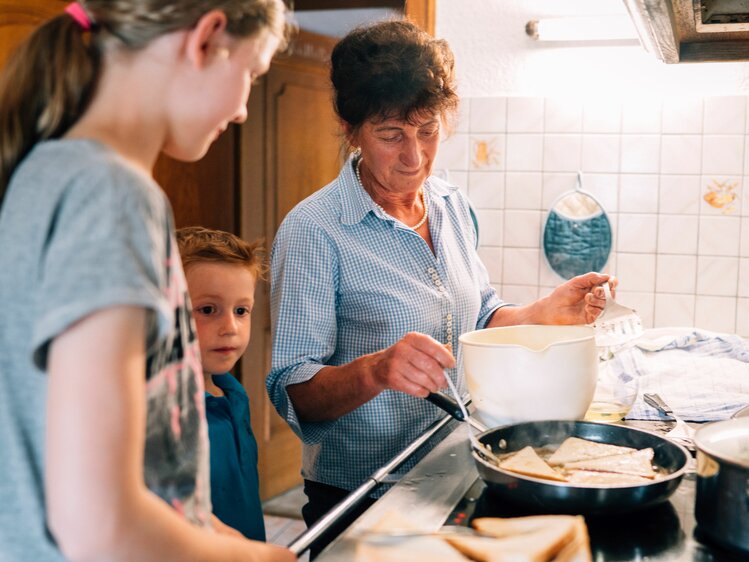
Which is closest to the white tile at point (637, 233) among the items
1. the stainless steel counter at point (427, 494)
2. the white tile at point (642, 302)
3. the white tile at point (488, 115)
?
the white tile at point (642, 302)

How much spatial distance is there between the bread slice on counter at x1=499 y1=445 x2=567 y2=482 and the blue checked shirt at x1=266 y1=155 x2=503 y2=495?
47cm

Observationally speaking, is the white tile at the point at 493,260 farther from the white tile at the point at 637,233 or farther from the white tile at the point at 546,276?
the white tile at the point at 637,233

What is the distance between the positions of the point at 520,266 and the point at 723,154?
761 millimetres

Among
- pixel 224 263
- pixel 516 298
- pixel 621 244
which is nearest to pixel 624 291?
pixel 621 244

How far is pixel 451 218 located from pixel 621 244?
1250 millimetres

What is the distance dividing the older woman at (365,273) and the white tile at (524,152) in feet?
4.27

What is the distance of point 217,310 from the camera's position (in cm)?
153

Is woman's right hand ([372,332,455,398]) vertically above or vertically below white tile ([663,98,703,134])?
below

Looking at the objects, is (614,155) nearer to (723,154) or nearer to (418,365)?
(723,154)

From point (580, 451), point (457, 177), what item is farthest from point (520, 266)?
point (580, 451)

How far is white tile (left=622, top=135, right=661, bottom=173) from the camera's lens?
9.07 feet

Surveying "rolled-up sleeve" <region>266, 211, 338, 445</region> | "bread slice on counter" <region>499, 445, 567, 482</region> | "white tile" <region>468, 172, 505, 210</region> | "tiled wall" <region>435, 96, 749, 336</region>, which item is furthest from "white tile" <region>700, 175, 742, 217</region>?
"bread slice on counter" <region>499, 445, 567, 482</region>

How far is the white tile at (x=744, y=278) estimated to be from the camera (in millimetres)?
2727

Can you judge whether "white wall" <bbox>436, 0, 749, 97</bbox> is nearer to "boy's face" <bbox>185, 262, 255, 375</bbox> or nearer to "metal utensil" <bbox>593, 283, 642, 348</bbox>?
"metal utensil" <bbox>593, 283, 642, 348</bbox>
